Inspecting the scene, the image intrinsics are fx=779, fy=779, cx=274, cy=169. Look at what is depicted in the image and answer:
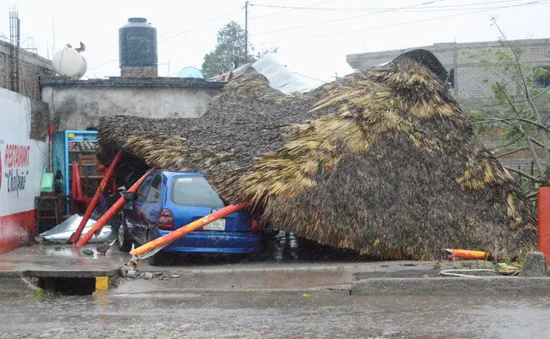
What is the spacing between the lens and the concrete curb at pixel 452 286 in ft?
31.6

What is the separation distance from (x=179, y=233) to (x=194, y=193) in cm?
114

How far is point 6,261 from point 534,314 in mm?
7504

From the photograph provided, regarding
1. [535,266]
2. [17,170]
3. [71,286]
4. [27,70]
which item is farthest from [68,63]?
[535,266]

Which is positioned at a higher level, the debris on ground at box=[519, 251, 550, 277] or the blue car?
the blue car

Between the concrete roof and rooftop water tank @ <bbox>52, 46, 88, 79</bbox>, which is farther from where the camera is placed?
rooftop water tank @ <bbox>52, 46, 88, 79</bbox>

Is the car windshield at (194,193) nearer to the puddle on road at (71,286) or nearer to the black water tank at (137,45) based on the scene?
the puddle on road at (71,286)

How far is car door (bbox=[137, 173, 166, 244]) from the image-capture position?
40.5 feet

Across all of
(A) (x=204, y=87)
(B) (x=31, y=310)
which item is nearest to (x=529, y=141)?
(A) (x=204, y=87)

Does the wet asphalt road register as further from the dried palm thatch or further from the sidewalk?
the dried palm thatch

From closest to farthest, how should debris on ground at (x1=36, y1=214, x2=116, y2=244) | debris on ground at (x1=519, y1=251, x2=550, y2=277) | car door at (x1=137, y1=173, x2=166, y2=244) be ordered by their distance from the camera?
debris on ground at (x1=519, y1=251, x2=550, y2=277) → car door at (x1=137, y1=173, x2=166, y2=244) → debris on ground at (x1=36, y1=214, x2=116, y2=244)

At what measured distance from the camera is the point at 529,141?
15.3 meters

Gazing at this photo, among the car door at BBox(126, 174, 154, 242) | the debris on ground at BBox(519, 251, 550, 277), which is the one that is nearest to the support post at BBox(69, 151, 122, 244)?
the car door at BBox(126, 174, 154, 242)

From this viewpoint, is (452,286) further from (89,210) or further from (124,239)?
(89,210)

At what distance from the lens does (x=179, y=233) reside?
11469mm
